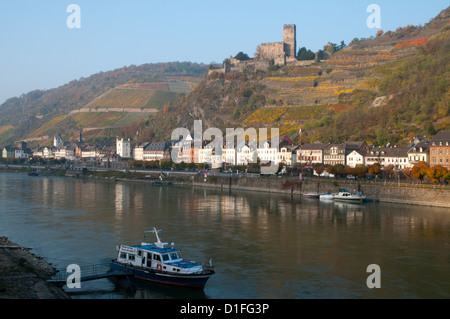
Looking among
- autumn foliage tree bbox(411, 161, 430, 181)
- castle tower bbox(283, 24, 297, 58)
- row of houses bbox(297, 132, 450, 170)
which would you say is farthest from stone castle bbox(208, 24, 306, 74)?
autumn foliage tree bbox(411, 161, 430, 181)

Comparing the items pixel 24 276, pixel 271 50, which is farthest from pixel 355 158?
pixel 271 50

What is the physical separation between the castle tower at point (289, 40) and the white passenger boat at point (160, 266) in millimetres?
99870

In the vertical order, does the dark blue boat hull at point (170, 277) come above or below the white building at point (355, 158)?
below

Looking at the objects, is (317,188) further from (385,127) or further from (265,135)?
(265,135)

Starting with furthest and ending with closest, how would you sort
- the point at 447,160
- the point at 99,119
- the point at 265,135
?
the point at 99,119 → the point at 265,135 → the point at 447,160

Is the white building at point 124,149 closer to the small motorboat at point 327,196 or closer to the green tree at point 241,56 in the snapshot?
the green tree at point 241,56

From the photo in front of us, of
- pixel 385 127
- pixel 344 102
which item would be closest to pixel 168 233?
pixel 385 127

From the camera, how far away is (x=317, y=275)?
1958 cm

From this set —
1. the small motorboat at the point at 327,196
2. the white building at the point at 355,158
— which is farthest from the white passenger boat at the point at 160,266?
the white building at the point at 355,158

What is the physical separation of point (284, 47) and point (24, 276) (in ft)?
338

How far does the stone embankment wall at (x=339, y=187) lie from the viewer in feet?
133

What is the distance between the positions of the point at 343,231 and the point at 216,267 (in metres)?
11.5
